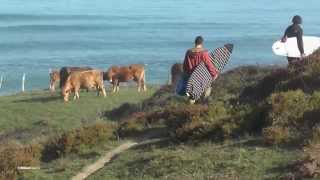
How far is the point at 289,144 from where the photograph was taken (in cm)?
1137

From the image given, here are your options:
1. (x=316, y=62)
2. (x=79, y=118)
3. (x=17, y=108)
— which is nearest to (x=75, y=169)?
(x=316, y=62)

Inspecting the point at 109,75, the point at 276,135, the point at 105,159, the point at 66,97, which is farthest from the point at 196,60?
the point at 109,75

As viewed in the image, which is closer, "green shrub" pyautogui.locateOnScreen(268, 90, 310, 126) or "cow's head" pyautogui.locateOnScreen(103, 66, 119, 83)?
"green shrub" pyautogui.locateOnScreen(268, 90, 310, 126)

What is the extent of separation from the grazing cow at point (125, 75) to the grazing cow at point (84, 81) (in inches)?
74.5

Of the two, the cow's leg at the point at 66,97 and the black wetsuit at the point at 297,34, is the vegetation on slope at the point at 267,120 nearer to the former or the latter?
the black wetsuit at the point at 297,34

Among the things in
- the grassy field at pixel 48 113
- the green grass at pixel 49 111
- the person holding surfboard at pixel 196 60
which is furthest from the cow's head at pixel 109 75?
the person holding surfboard at pixel 196 60

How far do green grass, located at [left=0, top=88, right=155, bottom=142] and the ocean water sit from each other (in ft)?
46.4

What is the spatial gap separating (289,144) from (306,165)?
6.79 ft

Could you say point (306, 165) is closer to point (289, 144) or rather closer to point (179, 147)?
point (289, 144)

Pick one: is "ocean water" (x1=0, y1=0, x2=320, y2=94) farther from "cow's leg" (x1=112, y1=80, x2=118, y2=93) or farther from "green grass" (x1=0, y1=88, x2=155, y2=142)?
"green grass" (x1=0, y1=88, x2=155, y2=142)

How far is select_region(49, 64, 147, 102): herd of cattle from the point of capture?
3212cm

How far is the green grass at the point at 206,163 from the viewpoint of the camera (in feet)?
33.1

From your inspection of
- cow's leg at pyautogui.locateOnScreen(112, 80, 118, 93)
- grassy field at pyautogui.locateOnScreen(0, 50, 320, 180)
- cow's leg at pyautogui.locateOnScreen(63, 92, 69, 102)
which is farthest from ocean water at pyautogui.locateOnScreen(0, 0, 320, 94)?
grassy field at pyautogui.locateOnScreen(0, 50, 320, 180)

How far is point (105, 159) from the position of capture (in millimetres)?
12898
